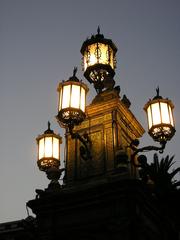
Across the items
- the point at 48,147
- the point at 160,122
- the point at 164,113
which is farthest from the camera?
the point at 48,147

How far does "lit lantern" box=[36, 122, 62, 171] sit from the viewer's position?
11281mm

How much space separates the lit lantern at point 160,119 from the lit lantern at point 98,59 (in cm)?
189

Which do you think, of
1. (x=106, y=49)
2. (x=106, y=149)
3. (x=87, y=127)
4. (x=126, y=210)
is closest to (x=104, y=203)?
(x=126, y=210)

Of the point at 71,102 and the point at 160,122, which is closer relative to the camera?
the point at 71,102

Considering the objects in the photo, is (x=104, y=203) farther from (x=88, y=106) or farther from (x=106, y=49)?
(x=106, y=49)

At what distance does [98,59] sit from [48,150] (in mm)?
2906

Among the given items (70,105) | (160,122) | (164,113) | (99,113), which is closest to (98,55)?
(99,113)

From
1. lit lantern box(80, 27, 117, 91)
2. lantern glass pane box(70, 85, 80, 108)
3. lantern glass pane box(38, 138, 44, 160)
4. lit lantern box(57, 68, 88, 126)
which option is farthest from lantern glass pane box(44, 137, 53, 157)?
lit lantern box(80, 27, 117, 91)

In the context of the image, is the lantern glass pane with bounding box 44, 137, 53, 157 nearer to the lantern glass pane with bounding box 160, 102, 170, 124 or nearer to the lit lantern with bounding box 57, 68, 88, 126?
the lit lantern with bounding box 57, 68, 88, 126

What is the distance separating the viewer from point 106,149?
11.2 meters

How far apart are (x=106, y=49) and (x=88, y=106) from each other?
174cm

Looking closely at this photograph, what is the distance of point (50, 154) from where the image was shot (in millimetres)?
11336

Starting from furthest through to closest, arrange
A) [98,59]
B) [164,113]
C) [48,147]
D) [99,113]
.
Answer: [98,59], [99,113], [48,147], [164,113]

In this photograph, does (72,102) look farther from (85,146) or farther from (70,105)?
(85,146)
